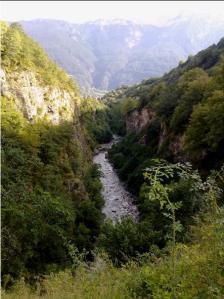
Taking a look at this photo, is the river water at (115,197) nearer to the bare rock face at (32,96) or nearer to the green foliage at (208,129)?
the green foliage at (208,129)

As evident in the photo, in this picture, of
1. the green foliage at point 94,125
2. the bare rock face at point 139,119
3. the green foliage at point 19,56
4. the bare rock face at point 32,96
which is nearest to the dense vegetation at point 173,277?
the bare rock face at point 32,96

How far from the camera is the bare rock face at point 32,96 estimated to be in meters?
49.8

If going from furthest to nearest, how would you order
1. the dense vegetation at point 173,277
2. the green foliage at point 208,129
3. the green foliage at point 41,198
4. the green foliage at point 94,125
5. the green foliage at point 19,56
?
1. the green foliage at point 94,125
2. the green foliage at point 19,56
3. the green foliage at point 208,129
4. the green foliage at point 41,198
5. the dense vegetation at point 173,277

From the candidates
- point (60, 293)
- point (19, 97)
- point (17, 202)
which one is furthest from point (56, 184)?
point (60, 293)

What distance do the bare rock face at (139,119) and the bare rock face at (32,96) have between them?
17.4 meters

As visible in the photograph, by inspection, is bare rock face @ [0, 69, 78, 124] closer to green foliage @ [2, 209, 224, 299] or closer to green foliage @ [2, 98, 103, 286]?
green foliage @ [2, 98, 103, 286]

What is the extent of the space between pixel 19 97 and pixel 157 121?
21.2 m

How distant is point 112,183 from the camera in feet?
207

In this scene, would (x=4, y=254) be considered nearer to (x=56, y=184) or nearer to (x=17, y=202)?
(x=17, y=202)

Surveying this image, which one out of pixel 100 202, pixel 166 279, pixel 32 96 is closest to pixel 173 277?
pixel 166 279

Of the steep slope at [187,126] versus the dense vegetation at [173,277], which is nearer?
the dense vegetation at [173,277]

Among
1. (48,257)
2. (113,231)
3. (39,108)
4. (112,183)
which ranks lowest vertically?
(112,183)

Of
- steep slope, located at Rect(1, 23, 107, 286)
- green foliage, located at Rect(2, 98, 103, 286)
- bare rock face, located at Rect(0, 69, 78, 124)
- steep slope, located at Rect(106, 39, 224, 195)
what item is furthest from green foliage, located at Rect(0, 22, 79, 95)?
steep slope, located at Rect(106, 39, 224, 195)

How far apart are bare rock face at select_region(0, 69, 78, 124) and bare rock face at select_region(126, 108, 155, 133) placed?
57.2 ft
